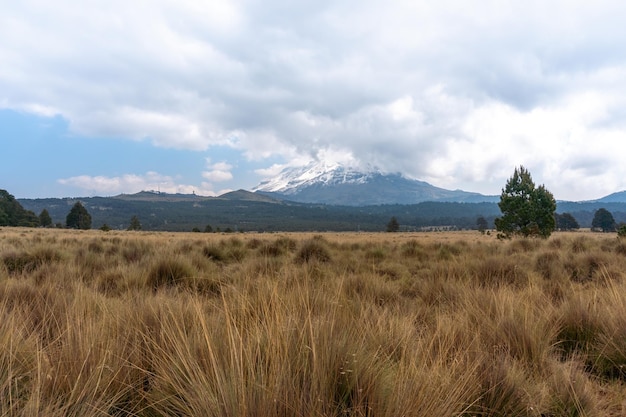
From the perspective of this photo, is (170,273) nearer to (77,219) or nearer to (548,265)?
(548,265)

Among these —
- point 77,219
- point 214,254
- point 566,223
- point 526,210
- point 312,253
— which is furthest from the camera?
point 566,223

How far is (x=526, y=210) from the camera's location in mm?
34594

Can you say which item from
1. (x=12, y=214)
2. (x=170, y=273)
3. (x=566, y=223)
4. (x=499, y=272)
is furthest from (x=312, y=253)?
(x=566, y=223)

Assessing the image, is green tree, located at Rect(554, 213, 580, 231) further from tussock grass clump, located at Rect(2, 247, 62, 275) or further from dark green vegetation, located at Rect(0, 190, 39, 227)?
dark green vegetation, located at Rect(0, 190, 39, 227)

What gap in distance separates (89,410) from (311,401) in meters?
1.06

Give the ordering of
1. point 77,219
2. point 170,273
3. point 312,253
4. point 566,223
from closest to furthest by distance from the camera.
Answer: point 170,273 → point 312,253 → point 77,219 → point 566,223

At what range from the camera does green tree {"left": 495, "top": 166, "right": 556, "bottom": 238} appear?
34781 mm

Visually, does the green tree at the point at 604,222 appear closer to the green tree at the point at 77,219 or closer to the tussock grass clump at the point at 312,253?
the tussock grass clump at the point at 312,253

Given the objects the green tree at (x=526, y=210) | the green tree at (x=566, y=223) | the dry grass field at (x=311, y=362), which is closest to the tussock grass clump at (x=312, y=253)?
the dry grass field at (x=311, y=362)

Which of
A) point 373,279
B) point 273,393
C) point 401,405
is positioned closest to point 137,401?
point 273,393

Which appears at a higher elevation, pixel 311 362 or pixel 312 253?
pixel 311 362

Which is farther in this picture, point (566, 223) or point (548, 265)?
point (566, 223)

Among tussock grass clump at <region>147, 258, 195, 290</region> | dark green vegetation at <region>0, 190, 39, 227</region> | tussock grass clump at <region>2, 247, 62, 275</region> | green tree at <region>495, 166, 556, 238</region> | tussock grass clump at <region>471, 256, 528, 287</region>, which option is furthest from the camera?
dark green vegetation at <region>0, 190, 39, 227</region>

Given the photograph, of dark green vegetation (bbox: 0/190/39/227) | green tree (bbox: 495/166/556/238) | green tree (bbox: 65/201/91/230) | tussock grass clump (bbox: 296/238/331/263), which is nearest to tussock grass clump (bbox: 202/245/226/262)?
tussock grass clump (bbox: 296/238/331/263)
